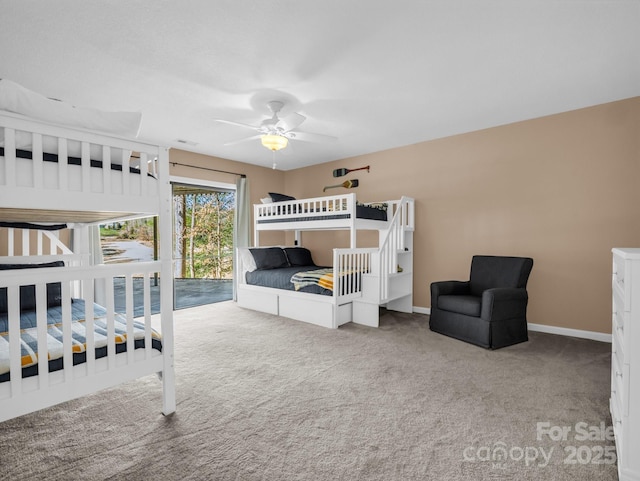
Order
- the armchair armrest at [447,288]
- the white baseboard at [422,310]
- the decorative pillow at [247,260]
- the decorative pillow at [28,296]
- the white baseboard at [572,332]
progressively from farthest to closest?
the decorative pillow at [247,260] < the white baseboard at [422,310] < the armchair armrest at [447,288] < the white baseboard at [572,332] < the decorative pillow at [28,296]

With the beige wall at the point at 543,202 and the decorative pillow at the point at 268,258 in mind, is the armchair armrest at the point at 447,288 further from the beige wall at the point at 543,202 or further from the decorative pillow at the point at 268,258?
the decorative pillow at the point at 268,258

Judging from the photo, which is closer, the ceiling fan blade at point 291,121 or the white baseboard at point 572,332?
the ceiling fan blade at point 291,121

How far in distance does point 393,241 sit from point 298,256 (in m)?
1.78

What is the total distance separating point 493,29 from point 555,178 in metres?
2.13

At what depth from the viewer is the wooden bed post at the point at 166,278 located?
1796 mm

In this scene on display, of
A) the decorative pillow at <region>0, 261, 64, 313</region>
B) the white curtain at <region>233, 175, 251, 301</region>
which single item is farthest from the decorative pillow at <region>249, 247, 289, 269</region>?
the decorative pillow at <region>0, 261, 64, 313</region>

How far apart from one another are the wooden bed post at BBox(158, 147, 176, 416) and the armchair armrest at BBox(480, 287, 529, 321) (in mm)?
2720

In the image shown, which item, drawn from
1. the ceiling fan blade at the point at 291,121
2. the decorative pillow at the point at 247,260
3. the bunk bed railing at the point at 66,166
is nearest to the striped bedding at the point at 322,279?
the decorative pillow at the point at 247,260

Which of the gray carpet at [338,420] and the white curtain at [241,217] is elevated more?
the white curtain at [241,217]

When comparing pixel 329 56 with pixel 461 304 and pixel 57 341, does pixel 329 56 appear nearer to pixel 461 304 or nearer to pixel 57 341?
pixel 57 341

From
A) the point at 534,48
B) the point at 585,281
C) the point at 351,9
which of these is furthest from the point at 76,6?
the point at 585,281

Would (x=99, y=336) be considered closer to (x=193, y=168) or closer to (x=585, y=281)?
(x=193, y=168)

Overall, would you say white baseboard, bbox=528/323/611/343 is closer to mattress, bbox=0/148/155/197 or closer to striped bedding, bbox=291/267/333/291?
striped bedding, bbox=291/267/333/291

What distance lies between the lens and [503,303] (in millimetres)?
3021
